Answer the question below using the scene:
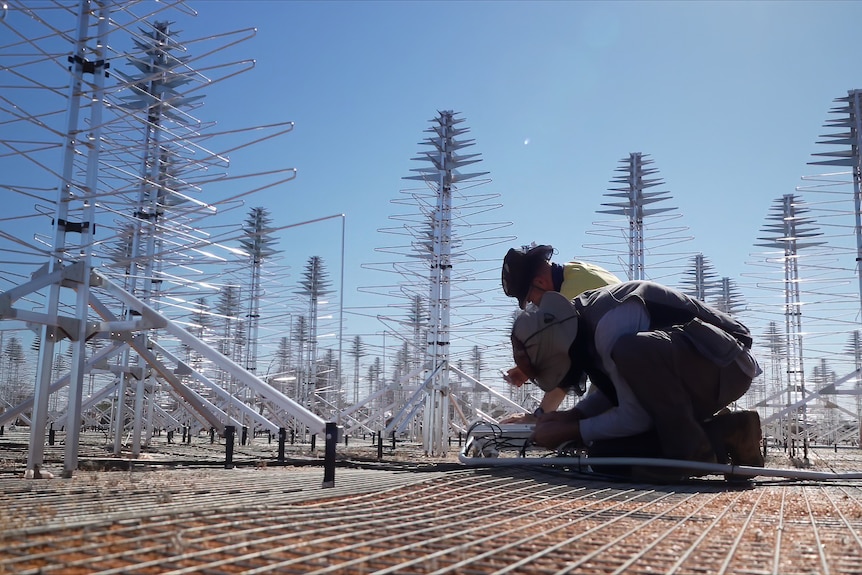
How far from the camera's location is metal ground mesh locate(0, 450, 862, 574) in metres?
→ 1.97

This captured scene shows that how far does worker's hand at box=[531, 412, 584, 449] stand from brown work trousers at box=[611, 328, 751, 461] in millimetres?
536

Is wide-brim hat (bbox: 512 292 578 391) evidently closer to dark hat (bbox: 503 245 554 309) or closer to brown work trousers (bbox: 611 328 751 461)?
brown work trousers (bbox: 611 328 751 461)

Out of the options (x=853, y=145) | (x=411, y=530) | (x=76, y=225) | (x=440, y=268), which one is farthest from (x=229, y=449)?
(x=853, y=145)

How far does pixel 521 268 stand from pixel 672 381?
1893mm

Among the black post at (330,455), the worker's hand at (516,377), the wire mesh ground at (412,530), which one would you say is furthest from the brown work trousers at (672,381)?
the black post at (330,455)

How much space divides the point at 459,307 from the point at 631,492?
595 inches

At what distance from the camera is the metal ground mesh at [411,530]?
1.97 m

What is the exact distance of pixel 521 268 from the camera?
20.7ft

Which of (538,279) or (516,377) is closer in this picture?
(516,377)

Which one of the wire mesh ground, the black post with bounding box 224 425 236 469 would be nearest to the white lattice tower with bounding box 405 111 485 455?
the black post with bounding box 224 425 236 469

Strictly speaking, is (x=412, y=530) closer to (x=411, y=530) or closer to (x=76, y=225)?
(x=411, y=530)

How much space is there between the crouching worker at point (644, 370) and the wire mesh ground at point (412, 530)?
0.84m

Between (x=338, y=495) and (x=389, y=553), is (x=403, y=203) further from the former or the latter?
(x=389, y=553)

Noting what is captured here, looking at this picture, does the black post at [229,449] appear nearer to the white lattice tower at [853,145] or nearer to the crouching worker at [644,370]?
the crouching worker at [644,370]
